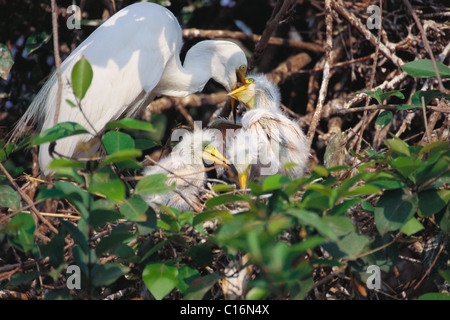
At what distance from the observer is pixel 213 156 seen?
5.43 feet

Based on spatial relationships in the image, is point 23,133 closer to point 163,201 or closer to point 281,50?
point 163,201

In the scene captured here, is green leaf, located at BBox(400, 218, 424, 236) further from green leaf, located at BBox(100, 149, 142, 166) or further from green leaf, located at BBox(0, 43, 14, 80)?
green leaf, located at BBox(0, 43, 14, 80)

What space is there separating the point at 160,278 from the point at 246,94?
99 centimetres

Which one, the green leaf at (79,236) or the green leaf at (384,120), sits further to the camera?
the green leaf at (384,120)

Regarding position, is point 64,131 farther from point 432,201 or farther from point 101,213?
point 432,201

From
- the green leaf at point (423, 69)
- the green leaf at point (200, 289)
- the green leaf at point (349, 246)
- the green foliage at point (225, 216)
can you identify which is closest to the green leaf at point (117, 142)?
the green foliage at point (225, 216)

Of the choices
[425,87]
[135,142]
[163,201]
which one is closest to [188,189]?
[163,201]

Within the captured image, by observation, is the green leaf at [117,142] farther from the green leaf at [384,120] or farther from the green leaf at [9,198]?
the green leaf at [384,120]

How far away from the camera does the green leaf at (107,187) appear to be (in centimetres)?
94

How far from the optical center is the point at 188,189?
1.56m

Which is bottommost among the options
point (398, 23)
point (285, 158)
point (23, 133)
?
point (23, 133)

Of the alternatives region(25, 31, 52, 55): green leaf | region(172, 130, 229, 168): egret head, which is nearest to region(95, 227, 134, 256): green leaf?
region(172, 130, 229, 168): egret head

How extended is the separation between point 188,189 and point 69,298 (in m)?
0.59

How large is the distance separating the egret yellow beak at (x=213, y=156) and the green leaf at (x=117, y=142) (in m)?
0.62
